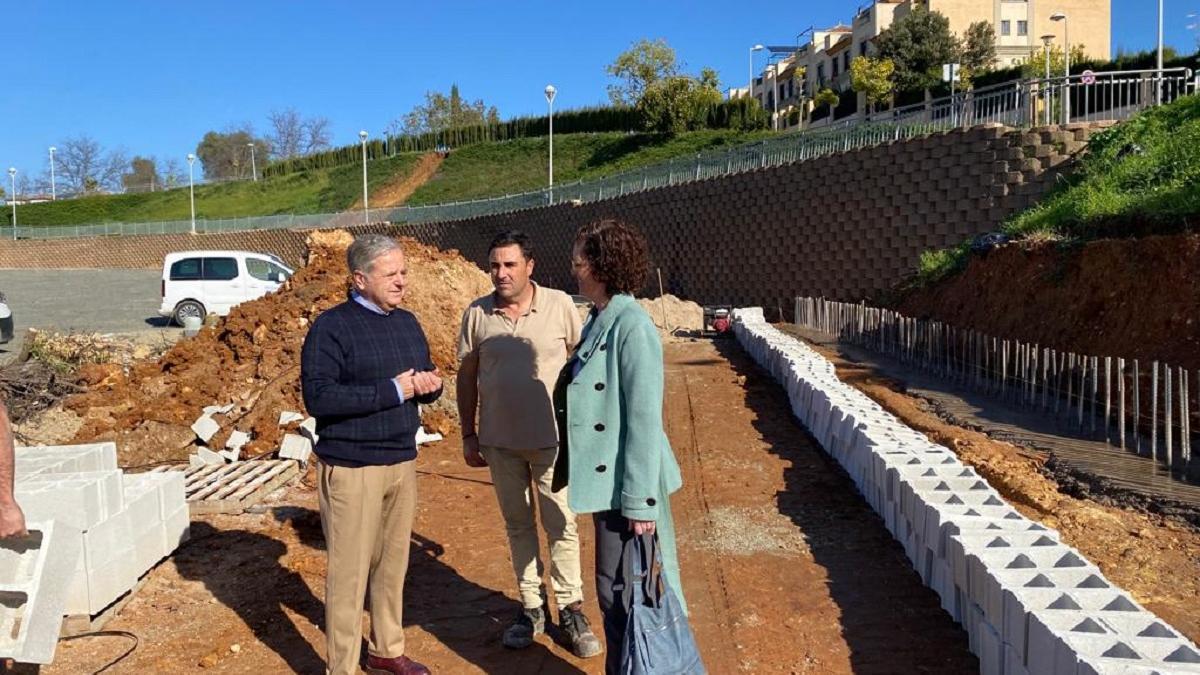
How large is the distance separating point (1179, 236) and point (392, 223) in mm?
37263

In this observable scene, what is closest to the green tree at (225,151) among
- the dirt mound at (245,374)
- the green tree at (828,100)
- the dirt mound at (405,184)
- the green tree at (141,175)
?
the green tree at (141,175)

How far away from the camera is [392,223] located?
4334 cm

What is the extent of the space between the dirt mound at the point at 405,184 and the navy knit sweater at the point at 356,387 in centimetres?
5801

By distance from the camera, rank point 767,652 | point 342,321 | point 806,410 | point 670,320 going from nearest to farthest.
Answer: point 342,321 → point 767,652 → point 806,410 → point 670,320

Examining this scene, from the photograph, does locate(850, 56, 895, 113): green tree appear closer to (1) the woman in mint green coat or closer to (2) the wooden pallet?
(2) the wooden pallet

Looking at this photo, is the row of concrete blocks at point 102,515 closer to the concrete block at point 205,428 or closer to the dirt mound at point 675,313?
the concrete block at point 205,428

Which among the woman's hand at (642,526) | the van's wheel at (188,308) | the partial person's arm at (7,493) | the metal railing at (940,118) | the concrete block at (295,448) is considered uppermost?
the metal railing at (940,118)

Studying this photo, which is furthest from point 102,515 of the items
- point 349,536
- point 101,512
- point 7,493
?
point 349,536

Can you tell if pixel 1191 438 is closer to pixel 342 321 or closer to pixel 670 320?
pixel 342 321

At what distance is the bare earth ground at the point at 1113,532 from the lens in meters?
4.38

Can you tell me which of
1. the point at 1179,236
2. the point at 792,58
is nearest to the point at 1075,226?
the point at 1179,236

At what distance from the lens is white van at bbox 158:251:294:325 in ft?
63.5

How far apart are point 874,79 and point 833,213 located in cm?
2576

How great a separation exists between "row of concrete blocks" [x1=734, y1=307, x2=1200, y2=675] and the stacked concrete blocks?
3589mm
